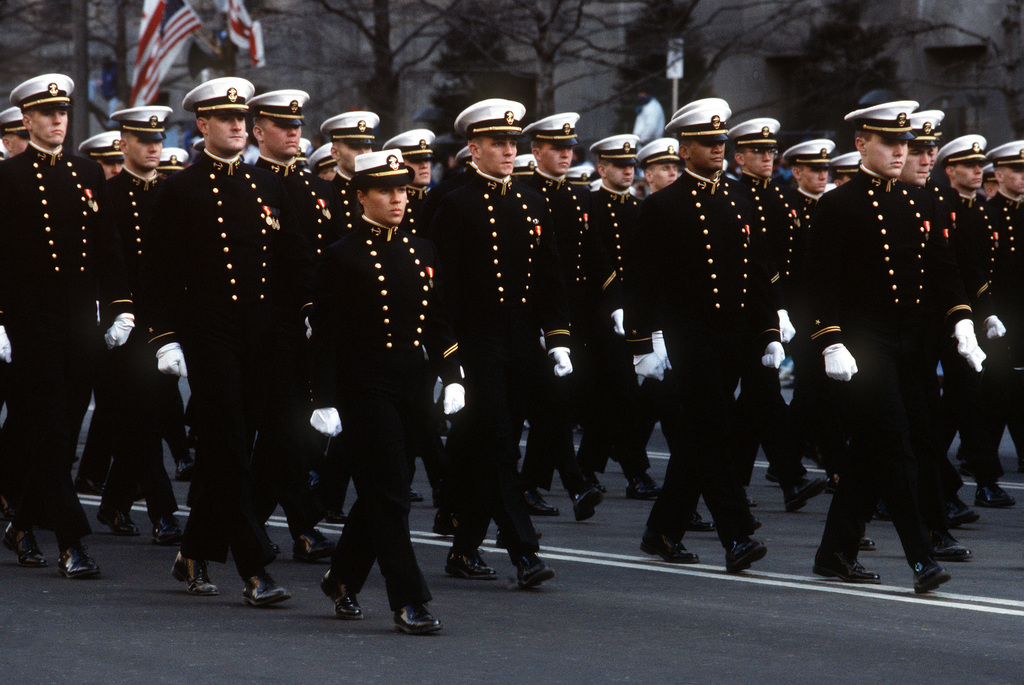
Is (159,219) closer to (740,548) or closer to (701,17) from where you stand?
(740,548)

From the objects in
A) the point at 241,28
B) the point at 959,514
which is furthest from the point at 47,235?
the point at 241,28

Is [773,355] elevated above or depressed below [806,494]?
above

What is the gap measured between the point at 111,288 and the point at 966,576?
15.1ft

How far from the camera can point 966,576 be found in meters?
7.95

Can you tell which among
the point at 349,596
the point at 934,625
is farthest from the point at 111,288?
the point at 934,625

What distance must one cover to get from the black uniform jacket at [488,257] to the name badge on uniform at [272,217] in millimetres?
786

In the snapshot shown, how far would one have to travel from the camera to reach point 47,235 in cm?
796

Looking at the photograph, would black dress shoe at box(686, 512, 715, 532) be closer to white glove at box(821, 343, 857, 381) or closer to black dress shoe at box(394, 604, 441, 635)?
white glove at box(821, 343, 857, 381)

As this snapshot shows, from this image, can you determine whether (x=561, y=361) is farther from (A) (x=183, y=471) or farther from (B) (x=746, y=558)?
(A) (x=183, y=471)

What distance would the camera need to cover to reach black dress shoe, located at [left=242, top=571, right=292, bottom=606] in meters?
7.07

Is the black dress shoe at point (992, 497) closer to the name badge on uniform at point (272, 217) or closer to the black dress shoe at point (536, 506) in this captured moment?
the black dress shoe at point (536, 506)

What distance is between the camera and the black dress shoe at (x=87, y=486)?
34.9 feet

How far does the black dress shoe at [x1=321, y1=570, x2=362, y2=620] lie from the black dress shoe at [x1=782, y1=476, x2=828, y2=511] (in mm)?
4050

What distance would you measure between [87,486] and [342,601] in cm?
439
